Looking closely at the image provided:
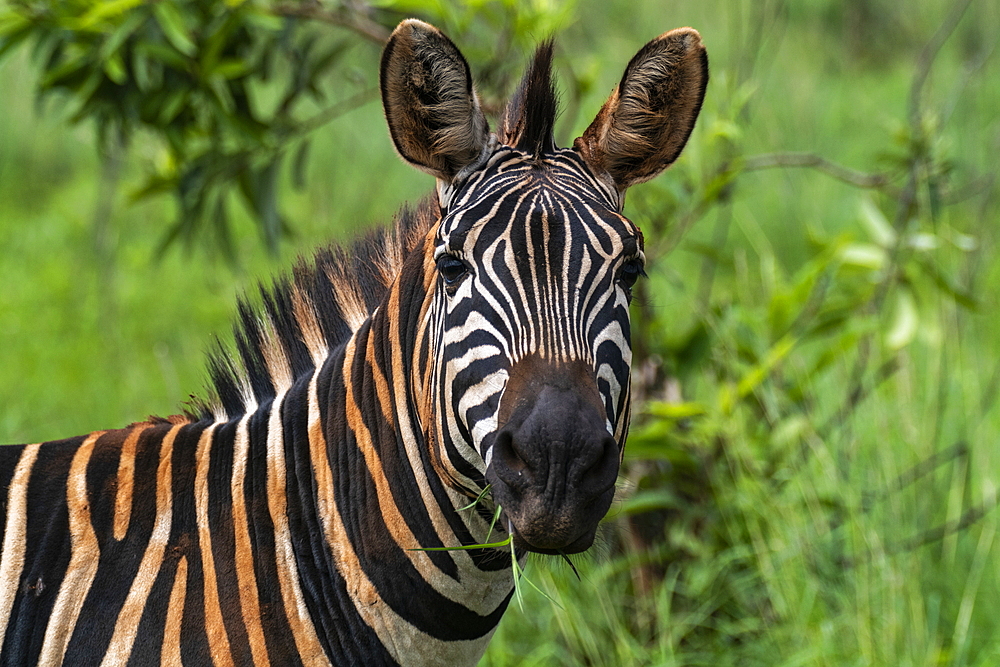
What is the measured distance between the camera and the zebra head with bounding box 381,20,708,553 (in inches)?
71.4

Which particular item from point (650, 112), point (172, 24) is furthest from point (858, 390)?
point (172, 24)

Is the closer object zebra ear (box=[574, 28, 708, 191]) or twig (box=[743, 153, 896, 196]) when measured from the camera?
zebra ear (box=[574, 28, 708, 191])

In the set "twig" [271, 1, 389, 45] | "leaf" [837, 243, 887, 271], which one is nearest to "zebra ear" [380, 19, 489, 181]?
"twig" [271, 1, 389, 45]

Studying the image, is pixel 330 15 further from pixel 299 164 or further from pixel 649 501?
pixel 649 501

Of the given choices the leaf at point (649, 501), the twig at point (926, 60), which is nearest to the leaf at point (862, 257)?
the twig at point (926, 60)

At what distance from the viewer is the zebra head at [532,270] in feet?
5.95

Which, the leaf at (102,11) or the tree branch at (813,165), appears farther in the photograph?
the tree branch at (813,165)

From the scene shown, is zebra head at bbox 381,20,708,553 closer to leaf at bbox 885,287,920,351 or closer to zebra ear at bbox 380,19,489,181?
zebra ear at bbox 380,19,489,181

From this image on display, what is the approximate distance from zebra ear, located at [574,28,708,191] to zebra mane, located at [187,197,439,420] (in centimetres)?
50

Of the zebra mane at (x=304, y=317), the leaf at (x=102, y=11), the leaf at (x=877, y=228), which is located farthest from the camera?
the leaf at (x=877, y=228)

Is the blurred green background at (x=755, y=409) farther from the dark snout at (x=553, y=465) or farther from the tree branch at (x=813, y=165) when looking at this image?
the dark snout at (x=553, y=465)

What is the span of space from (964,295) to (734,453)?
1316 millimetres

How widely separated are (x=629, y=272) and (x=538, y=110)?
18.2 inches

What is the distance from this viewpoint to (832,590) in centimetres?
403
